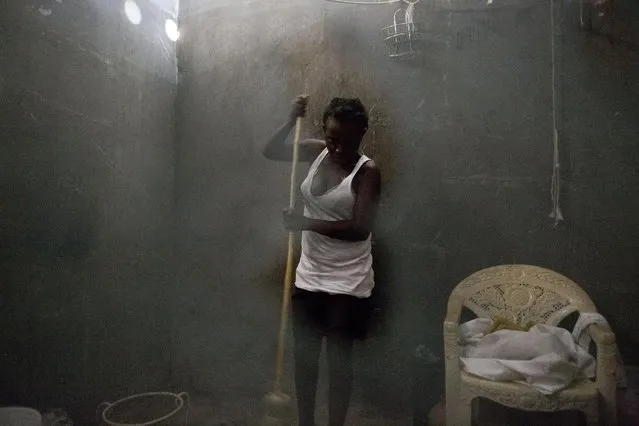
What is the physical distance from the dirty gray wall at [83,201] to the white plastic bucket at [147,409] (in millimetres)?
147

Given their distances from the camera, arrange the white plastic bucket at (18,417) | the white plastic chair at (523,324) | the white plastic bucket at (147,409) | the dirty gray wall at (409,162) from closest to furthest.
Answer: the white plastic bucket at (18,417) < the white plastic chair at (523,324) < the white plastic bucket at (147,409) < the dirty gray wall at (409,162)

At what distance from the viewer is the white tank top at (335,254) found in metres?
2.04

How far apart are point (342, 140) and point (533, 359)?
51.2 inches

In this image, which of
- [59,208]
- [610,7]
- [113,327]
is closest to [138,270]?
[113,327]

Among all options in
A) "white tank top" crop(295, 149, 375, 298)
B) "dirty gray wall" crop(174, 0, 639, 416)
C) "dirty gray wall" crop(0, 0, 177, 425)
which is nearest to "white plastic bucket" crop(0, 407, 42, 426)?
"dirty gray wall" crop(0, 0, 177, 425)

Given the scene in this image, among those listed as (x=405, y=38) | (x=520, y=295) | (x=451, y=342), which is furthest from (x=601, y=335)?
(x=405, y=38)

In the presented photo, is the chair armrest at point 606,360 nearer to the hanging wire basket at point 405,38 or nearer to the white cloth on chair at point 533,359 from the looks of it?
the white cloth on chair at point 533,359

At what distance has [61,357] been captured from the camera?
2.18 m

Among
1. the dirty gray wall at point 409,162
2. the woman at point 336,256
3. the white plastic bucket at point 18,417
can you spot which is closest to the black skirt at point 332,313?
the woman at point 336,256

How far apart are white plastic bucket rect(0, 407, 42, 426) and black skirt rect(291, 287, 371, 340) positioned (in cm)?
113

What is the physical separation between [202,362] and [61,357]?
1016 mm

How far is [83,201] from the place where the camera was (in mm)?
2291

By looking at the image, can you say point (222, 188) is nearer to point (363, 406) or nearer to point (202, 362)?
point (202, 362)

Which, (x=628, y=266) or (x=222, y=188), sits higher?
(x=222, y=188)
